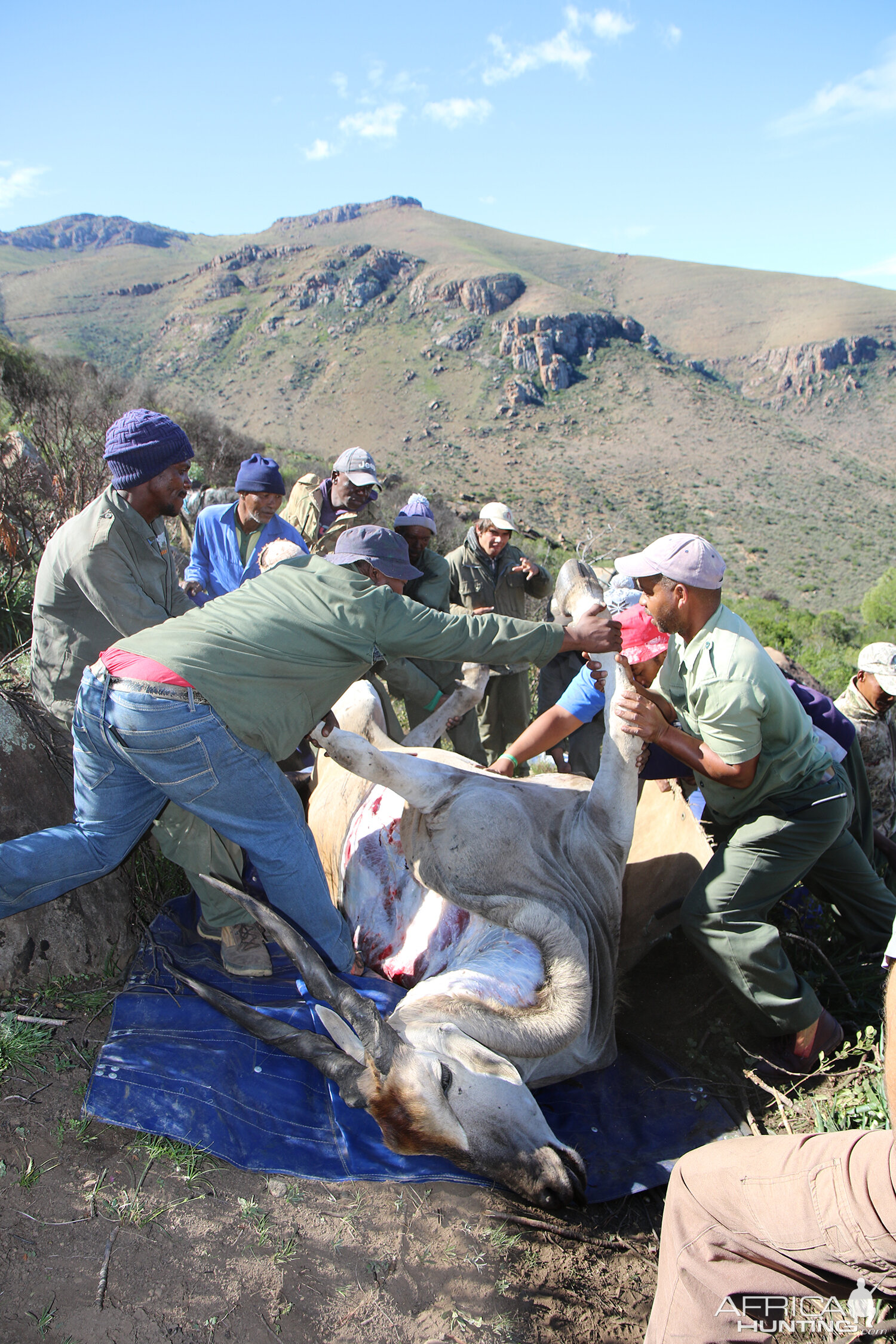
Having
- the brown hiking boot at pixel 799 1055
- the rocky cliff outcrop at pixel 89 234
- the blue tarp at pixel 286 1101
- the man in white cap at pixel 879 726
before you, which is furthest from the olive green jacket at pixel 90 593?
the rocky cliff outcrop at pixel 89 234

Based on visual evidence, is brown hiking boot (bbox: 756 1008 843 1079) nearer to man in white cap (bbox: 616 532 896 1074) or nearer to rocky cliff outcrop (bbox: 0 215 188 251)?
man in white cap (bbox: 616 532 896 1074)

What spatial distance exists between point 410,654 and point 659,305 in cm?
9699

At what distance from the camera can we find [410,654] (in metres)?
3.13

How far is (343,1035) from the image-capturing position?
2.50m

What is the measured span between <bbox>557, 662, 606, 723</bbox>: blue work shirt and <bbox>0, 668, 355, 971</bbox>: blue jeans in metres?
1.64

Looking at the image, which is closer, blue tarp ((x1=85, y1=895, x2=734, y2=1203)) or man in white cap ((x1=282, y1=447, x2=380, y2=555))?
blue tarp ((x1=85, y1=895, x2=734, y2=1203))

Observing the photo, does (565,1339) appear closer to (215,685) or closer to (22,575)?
(215,685)

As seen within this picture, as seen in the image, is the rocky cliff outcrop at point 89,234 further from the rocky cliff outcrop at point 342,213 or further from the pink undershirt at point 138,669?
the pink undershirt at point 138,669

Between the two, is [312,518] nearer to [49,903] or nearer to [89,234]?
[49,903]

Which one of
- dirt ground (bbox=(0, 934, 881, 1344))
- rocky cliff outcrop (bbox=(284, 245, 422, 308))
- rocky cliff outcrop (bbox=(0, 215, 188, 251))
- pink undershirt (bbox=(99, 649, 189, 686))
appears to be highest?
rocky cliff outcrop (bbox=(0, 215, 188, 251))

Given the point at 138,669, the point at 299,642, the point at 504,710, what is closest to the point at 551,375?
the point at 504,710

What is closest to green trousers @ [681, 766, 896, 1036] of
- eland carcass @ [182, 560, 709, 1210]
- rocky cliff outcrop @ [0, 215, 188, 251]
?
eland carcass @ [182, 560, 709, 1210]

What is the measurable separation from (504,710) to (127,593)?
3376 millimetres

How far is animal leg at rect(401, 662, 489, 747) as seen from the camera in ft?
14.7
